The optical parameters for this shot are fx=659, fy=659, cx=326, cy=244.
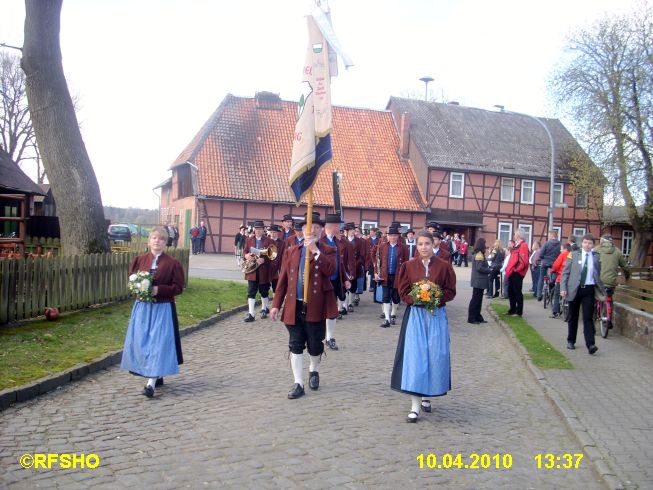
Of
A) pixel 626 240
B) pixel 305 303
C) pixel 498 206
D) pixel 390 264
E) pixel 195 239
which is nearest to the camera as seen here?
pixel 305 303

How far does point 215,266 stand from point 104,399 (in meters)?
21.5

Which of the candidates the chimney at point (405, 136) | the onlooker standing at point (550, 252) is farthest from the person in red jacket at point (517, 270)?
the chimney at point (405, 136)

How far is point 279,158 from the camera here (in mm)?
40219

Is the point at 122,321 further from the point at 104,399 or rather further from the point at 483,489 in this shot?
the point at 483,489

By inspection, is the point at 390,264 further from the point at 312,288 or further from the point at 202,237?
the point at 202,237

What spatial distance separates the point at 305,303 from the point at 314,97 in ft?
8.22

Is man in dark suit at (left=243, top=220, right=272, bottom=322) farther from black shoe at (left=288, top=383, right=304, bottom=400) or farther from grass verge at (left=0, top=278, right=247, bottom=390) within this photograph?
black shoe at (left=288, top=383, right=304, bottom=400)

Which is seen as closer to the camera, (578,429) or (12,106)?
(578,429)

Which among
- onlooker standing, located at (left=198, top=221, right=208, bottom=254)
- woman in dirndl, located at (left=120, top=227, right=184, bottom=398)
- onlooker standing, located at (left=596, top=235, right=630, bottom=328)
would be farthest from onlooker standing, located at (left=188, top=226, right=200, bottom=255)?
woman in dirndl, located at (left=120, top=227, right=184, bottom=398)

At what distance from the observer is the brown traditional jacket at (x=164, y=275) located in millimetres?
7473

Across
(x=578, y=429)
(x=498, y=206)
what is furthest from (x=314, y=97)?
(x=498, y=206)

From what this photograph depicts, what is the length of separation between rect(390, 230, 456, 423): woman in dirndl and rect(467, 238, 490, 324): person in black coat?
297 inches

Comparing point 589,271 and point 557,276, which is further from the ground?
point 589,271

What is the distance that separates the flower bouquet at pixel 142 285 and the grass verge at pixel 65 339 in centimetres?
153
